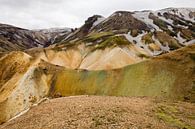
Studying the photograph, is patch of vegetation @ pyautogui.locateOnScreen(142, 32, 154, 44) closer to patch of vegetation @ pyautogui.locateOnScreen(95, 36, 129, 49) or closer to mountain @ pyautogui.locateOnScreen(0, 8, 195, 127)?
patch of vegetation @ pyautogui.locateOnScreen(95, 36, 129, 49)

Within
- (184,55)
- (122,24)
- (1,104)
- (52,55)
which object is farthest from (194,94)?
(122,24)

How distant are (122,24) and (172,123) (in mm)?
165161

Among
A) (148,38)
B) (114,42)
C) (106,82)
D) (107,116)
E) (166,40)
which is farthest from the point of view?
(166,40)

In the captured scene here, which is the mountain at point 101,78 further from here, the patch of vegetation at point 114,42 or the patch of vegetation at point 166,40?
the patch of vegetation at point 166,40

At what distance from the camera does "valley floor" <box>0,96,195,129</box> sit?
923 inches

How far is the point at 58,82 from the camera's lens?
62.9 metres

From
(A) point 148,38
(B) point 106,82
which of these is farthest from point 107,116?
(A) point 148,38

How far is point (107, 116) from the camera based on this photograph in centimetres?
2483

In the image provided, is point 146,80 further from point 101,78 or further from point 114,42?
point 114,42

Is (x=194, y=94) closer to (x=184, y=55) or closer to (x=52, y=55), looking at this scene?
(x=184, y=55)

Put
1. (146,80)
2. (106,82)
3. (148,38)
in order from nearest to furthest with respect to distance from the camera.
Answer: (146,80) → (106,82) → (148,38)

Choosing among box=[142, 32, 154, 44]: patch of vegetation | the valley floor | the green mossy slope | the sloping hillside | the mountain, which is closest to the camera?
the valley floor

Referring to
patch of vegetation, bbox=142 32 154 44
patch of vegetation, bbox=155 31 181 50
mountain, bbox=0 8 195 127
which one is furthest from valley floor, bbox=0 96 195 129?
patch of vegetation, bbox=155 31 181 50

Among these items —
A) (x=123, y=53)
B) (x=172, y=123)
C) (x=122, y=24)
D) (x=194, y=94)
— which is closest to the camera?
(x=172, y=123)
